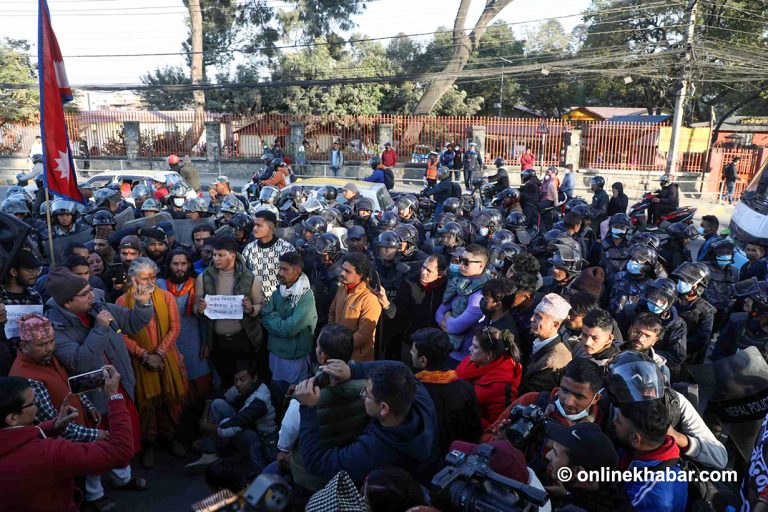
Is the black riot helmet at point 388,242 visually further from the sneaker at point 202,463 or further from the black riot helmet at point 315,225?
the sneaker at point 202,463

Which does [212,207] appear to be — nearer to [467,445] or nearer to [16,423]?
[16,423]

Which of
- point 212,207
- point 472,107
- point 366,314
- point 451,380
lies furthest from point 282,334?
point 472,107

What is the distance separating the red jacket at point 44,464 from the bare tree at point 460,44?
3193 cm

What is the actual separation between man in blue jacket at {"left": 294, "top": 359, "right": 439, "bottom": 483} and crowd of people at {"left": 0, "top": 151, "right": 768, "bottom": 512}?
0.01m

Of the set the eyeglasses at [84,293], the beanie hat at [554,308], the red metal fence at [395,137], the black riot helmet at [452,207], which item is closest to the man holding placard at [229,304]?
the eyeglasses at [84,293]

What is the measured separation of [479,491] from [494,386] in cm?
149

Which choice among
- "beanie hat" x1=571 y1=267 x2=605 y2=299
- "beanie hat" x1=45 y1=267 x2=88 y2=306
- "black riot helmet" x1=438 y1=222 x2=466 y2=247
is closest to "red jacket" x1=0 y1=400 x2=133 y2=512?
"beanie hat" x1=45 y1=267 x2=88 y2=306

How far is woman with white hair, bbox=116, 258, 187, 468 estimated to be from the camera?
15.4 ft

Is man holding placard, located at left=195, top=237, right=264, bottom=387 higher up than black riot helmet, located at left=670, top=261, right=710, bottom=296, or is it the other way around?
black riot helmet, located at left=670, top=261, right=710, bottom=296

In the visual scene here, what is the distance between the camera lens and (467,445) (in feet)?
8.81

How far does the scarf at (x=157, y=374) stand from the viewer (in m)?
4.78

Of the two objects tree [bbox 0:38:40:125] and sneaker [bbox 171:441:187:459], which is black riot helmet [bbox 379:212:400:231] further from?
tree [bbox 0:38:40:125]

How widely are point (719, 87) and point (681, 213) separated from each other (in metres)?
32.3

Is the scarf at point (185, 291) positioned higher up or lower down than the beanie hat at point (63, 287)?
lower down
